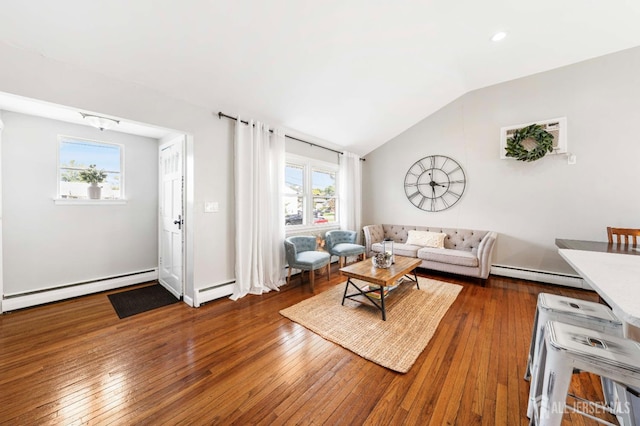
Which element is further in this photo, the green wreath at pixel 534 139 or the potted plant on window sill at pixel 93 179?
the green wreath at pixel 534 139

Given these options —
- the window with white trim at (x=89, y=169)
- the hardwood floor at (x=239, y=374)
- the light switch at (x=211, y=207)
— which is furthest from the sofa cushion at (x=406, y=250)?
the window with white trim at (x=89, y=169)

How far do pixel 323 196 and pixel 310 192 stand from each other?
438 millimetres

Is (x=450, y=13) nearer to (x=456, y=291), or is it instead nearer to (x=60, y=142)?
(x=456, y=291)

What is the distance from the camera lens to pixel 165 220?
11.9 feet

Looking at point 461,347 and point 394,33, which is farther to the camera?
point 394,33

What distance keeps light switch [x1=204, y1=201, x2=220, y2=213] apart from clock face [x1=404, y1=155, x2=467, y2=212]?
3.82 metres

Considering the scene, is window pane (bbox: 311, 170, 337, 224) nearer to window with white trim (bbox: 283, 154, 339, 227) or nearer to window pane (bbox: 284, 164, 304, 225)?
window with white trim (bbox: 283, 154, 339, 227)

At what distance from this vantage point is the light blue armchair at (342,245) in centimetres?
422

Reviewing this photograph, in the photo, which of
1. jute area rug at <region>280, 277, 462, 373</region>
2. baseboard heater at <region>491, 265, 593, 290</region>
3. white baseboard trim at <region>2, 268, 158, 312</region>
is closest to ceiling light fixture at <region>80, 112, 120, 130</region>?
white baseboard trim at <region>2, 268, 158, 312</region>

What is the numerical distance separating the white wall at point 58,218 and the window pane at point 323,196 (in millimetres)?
2761

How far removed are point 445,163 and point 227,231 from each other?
163 inches

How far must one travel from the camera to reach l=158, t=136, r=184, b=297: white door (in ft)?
10.3

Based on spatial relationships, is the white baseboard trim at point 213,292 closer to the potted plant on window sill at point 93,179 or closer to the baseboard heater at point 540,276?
the potted plant on window sill at point 93,179

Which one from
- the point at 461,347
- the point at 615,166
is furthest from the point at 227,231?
the point at 615,166
